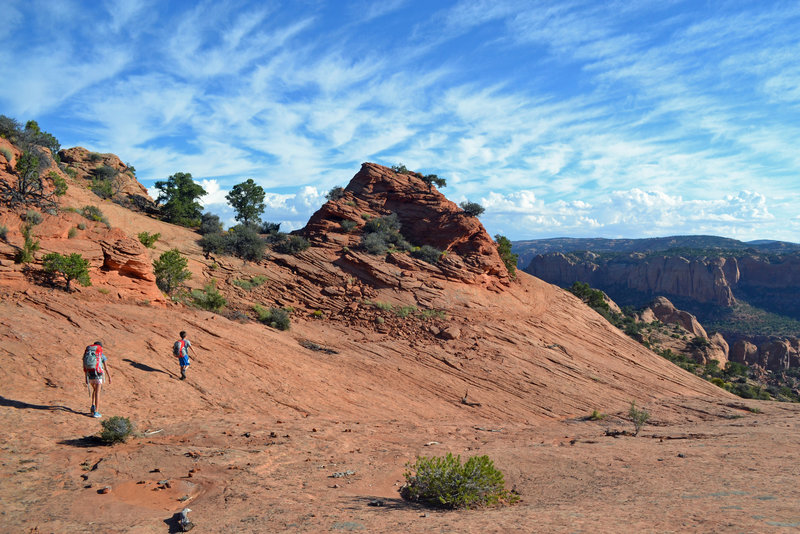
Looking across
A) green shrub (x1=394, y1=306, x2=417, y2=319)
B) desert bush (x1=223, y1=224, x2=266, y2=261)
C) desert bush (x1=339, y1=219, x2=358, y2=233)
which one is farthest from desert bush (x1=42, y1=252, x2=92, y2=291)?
desert bush (x1=339, y1=219, x2=358, y2=233)

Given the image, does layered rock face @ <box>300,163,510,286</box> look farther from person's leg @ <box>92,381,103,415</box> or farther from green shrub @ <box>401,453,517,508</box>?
green shrub @ <box>401,453,517,508</box>

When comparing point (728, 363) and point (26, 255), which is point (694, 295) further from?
point (26, 255)

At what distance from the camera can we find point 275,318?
17531mm

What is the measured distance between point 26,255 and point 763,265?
109541 millimetres

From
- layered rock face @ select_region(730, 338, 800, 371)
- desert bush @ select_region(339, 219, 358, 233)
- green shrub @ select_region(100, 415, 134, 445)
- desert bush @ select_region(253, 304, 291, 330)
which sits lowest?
layered rock face @ select_region(730, 338, 800, 371)

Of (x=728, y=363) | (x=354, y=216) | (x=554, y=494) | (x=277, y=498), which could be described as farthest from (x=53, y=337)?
(x=728, y=363)

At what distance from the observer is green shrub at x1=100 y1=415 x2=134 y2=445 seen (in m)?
7.58

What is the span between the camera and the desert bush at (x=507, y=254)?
2860cm

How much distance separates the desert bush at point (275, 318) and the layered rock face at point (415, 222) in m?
7.13

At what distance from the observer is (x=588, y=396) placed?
57.6 feet

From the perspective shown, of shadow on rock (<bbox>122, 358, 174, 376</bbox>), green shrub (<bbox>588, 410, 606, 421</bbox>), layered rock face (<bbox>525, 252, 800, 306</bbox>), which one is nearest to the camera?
shadow on rock (<bbox>122, 358, 174, 376</bbox>)

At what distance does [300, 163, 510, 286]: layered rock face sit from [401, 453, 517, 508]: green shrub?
17183mm

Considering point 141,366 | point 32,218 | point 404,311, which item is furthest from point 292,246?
point 141,366

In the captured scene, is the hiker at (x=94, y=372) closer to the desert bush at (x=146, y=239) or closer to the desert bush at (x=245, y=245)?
the desert bush at (x=146, y=239)
